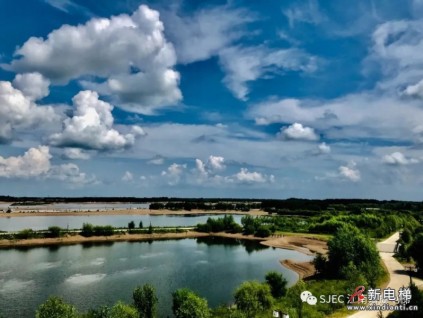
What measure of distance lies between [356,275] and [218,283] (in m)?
23.7

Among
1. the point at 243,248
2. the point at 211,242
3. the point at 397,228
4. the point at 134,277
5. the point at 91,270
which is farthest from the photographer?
the point at 397,228

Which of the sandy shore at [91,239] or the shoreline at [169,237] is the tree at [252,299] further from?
the sandy shore at [91,239]

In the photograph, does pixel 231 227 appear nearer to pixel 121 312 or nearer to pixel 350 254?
pixel 350 254

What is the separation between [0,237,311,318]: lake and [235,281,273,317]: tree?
1042 centimetres

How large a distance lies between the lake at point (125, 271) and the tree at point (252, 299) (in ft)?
34.2

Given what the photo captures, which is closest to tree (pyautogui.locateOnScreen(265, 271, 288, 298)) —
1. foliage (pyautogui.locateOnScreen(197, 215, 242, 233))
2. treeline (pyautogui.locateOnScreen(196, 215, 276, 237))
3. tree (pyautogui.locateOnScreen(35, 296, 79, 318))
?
tree (pyautogui.locateOnScreen(35, 296, 79, 318))

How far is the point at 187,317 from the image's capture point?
38906 mm

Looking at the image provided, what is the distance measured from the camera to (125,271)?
7675 cm

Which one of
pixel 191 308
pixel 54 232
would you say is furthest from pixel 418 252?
pixel 54 232

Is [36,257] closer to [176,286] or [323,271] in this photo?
[176,286]

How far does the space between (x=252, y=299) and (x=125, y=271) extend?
39.0 meters

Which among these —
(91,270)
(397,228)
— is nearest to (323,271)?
(91,270)

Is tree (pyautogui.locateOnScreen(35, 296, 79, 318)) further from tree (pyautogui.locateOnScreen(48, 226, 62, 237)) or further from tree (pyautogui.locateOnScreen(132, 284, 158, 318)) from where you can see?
tree (pyautogui.locateOnScreen(48, 226, 62, 237))

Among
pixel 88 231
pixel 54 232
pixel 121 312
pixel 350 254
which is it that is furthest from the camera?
pixel 88 231
